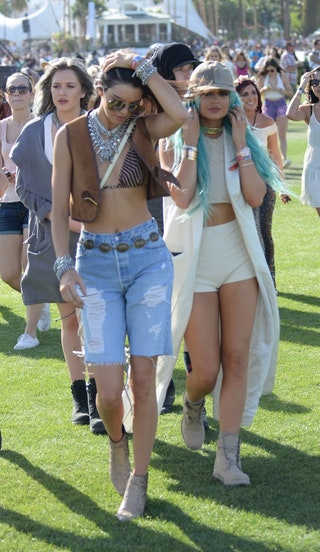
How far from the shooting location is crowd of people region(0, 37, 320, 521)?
15.1ft

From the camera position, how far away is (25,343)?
842 cm

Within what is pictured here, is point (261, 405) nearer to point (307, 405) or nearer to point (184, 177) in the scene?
point (307, 405)

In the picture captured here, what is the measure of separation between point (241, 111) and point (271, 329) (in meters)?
1.16

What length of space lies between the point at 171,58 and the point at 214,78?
0.97 metres

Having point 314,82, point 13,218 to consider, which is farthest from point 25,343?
point 314,82

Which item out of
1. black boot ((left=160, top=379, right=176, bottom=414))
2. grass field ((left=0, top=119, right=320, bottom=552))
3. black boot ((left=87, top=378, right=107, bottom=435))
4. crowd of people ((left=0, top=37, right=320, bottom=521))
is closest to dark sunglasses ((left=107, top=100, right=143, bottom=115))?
crowd of people ((left=0, top=37, right=320, bottom=521))

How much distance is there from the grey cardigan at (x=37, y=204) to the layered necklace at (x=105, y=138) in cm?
132

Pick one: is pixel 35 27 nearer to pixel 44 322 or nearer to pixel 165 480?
pixel 44 322

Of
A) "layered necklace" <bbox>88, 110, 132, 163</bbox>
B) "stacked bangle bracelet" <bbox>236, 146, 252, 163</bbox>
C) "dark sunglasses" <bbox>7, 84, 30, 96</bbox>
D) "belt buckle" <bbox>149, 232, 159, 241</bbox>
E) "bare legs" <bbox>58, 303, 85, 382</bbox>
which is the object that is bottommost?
"bare legs" <bbox>58, 303, 85, 382</bbox>

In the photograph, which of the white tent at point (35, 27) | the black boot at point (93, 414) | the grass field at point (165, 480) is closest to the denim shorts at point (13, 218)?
the grass field at point (165, 480)

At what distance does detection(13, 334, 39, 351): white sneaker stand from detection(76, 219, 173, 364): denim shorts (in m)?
3.83

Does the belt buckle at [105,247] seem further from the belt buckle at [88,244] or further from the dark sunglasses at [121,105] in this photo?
the dark sunglasses at [121,105]

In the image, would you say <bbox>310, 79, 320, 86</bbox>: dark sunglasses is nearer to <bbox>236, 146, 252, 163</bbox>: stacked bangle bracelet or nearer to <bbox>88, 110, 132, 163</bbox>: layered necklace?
<bbox>236, 146, 252, 163</bbox>: stacked bangle bracelet

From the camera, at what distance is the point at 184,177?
514 centimetres
